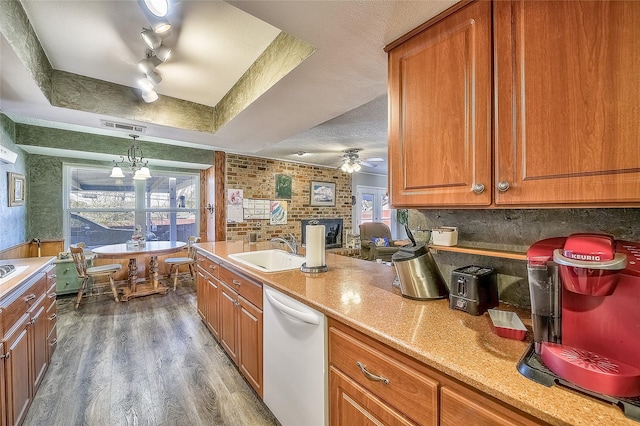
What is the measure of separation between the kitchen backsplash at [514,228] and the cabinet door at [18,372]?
2.37 m

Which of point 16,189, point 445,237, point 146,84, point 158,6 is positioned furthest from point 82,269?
point 445,237

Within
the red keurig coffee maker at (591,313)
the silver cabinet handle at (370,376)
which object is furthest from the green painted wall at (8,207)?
the red keurig coffee maker at (591,313)

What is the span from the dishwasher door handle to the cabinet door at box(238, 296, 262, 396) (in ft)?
0.73

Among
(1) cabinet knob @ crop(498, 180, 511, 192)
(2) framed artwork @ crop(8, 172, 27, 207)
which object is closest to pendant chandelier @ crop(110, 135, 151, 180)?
(2) framed artwork @ crop(8, 172, 27, 207)

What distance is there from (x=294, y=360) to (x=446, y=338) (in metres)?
0.82

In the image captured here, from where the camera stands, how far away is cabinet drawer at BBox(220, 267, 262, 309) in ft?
5.71

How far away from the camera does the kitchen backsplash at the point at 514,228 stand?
92 cm

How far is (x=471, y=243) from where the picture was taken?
1.30 meters

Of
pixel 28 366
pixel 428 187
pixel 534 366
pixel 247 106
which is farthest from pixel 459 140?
pixel 28 366

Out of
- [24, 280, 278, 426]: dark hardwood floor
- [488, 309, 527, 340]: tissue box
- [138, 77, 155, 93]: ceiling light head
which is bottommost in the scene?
[24, 280, 278, 426]: dark hardwood floor

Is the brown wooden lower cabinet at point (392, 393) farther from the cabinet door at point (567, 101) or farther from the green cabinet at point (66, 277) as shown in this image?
the green cabinet at point (66, 277)

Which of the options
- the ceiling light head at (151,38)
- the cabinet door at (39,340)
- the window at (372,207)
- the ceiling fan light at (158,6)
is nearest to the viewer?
the ceiling fan light at (158,6)

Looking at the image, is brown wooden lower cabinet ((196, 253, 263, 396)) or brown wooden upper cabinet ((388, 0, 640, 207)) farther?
brown wooden lower cabinet ((196, 253, 263, 396))

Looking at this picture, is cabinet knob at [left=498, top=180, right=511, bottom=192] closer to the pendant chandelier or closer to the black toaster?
the black toaster
